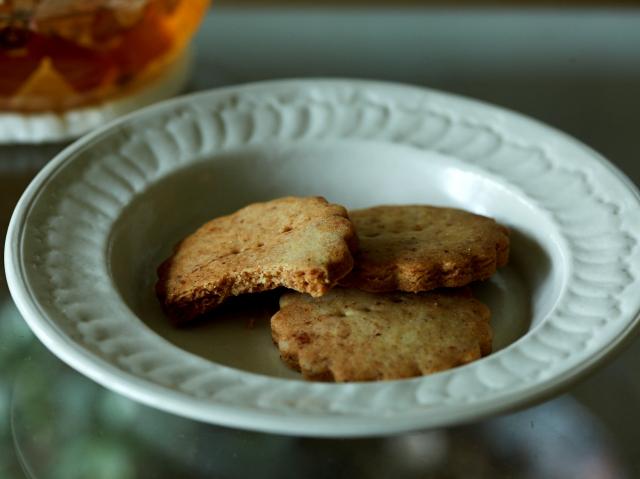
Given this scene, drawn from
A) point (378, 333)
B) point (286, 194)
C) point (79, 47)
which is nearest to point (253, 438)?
point (378, 333)

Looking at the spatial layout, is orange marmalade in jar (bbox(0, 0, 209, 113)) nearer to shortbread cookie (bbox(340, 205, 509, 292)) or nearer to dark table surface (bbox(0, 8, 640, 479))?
dark table surface (bbox(0, 8, 640, 479))

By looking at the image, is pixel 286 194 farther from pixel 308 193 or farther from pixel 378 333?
pixel 378 333

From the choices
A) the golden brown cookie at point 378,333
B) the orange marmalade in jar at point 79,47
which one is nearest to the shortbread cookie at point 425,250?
the golden brown cookie at point 378,333

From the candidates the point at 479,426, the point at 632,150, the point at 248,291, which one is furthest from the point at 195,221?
the point at 632,150

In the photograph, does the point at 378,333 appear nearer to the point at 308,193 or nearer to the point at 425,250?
the point at 425,250

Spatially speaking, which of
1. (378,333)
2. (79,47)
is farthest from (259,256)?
(79,47)

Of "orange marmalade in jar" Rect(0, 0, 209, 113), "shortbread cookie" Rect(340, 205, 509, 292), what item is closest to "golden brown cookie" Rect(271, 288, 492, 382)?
"shortbread cookie" Rect(340, 205, 509, 292)

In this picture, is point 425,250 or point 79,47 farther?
point 79,47
